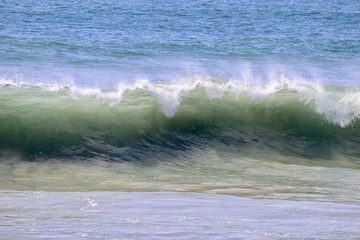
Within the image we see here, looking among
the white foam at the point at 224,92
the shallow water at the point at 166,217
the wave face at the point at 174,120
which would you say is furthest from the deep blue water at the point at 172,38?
the shallow water at the point at 166,217

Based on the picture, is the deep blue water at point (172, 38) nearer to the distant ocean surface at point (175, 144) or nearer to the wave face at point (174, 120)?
the distant ocean surface at point (175, 144)

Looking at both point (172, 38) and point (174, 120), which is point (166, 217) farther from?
point (172, 38)

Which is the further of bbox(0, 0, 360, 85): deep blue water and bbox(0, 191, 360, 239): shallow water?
bbox(0, 0, 360, 85): deep blue water

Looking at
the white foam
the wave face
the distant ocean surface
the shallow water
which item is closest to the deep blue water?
the distant ocean surface

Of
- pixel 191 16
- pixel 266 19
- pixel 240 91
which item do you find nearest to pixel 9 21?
pixel 191 16

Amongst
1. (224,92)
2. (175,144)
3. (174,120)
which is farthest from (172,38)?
(175,144)

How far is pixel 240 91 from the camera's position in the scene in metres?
12.3

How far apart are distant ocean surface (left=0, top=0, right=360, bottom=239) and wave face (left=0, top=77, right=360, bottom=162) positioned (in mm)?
19

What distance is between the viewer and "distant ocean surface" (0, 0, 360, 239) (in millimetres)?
7156

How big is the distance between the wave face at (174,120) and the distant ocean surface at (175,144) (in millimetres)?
19

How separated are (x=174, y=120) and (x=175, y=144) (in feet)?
1.67

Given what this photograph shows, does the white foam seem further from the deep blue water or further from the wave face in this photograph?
the deep blue water

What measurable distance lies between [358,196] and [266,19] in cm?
2063

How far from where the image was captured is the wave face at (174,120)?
10422 mm
